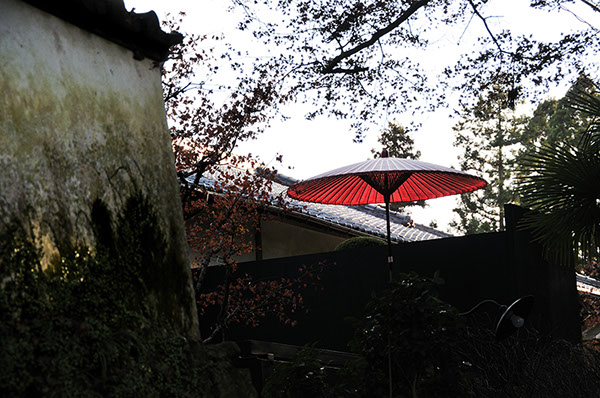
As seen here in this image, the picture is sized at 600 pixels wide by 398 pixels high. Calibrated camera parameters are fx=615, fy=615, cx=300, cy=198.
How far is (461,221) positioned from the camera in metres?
28.1

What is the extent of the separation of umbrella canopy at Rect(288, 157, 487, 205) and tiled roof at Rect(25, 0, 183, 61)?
2.62 meters

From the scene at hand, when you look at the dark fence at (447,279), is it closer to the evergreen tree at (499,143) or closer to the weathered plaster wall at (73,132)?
the weathered plaster wall at (73,132)

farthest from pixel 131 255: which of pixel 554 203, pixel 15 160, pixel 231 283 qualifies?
pixel 231 283

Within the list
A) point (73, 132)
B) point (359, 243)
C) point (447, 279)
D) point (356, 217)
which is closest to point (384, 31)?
point (359, 243)

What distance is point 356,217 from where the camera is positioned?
45.6 ft

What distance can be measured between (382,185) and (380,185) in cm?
2

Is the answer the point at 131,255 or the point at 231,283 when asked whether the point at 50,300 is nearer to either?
the point at 131,255

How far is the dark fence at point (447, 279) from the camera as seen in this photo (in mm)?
6520

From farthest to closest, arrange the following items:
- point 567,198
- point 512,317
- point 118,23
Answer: point 567,198
point 512,317
point 118,23

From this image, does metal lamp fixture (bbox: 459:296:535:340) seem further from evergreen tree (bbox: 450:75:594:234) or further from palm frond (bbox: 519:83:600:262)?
evergreen tree (bbox: 450:75:594:234)

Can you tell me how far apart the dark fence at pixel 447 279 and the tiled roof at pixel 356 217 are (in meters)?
1.01

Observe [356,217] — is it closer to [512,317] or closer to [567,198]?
[567,198]

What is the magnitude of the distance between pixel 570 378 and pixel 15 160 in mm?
3969

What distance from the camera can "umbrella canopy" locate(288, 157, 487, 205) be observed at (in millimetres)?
6332
